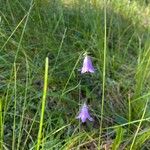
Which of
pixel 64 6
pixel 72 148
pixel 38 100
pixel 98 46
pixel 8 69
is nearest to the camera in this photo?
pixel 72 148

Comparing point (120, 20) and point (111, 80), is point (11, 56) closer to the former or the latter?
point (111, 80)

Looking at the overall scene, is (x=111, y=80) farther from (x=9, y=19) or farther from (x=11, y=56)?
(x=9, y=19)

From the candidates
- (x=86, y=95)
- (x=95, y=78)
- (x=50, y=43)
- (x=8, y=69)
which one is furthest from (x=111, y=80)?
(x=8, y=69)

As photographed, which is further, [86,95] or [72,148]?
[86,95]

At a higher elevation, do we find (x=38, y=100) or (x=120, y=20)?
→ (x=120, y=20)

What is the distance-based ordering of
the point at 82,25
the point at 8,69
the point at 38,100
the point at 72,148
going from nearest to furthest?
the point at 72,148 → the point at 38,100 → the point at 8,69 → the point at 82,25

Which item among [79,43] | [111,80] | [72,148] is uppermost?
[79,43]
